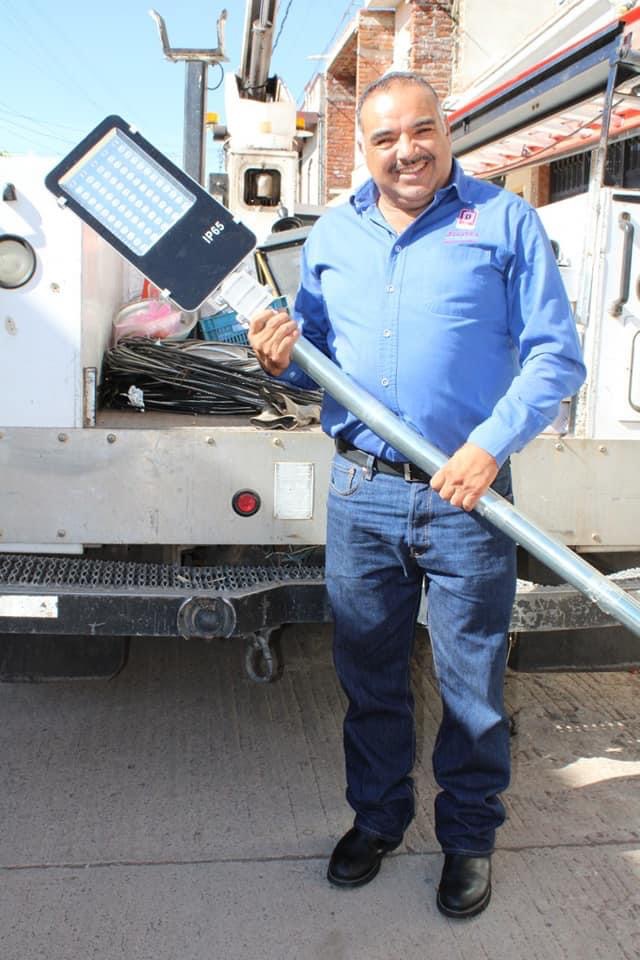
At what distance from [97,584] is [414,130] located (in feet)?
4.98

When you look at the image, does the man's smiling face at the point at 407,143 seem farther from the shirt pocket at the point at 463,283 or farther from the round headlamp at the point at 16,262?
the round headlamp at the point at 16,262

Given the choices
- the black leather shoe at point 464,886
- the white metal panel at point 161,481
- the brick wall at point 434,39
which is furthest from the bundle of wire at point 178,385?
the brick wall at point 434,39

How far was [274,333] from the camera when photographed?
92.7 inches

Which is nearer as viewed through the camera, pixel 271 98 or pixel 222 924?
pixel 222 924

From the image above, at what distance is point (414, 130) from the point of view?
2361mm

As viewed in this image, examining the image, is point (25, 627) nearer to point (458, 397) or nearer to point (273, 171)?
point (458, 397)

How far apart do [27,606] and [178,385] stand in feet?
3.36

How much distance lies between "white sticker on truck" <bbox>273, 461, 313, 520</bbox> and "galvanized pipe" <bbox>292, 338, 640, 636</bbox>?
0.68 metres

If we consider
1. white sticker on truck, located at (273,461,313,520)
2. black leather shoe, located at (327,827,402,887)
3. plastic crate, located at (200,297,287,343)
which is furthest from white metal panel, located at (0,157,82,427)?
black leather shoe, located at (327,827,402,887)

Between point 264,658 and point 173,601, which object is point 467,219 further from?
point 264,658

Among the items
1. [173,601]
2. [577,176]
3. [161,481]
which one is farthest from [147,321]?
[577,176]

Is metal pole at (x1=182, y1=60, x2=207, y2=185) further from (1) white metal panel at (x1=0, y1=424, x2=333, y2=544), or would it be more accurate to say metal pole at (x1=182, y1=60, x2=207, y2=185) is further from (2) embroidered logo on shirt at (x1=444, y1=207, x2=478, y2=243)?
(2) embroidered logo on shirt at (x1=444, y1=207, x2=478, y2=243)

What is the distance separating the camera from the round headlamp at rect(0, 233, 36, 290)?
2.85 meters

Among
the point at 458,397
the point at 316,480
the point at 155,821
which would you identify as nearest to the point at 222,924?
the point at 155,821
